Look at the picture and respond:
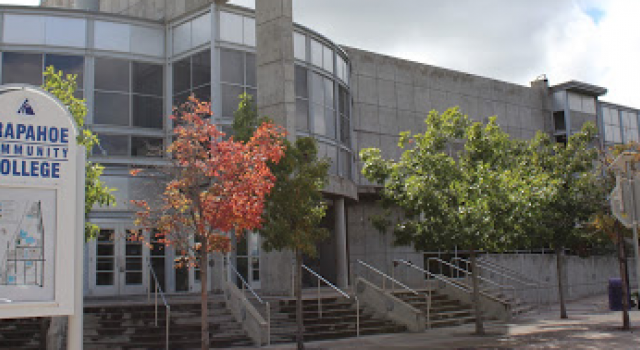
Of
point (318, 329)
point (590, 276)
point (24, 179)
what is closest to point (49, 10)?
point (318, 329)

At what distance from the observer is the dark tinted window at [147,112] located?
23.7 m

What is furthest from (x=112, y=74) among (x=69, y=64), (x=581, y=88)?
(x=581, y=88)

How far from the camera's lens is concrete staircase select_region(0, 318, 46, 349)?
46.6 feet

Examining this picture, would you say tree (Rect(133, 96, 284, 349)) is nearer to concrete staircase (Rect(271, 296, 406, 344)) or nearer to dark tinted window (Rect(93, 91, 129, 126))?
concrete staircase (Rect(271, 296, 406, 344))

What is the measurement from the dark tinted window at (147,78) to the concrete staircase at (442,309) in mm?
11784

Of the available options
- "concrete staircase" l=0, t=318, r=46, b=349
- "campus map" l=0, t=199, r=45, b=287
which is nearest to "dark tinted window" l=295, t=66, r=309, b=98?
"concrete staircase" l=0, t=318, r=46, b=349

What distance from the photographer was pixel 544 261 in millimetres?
29422

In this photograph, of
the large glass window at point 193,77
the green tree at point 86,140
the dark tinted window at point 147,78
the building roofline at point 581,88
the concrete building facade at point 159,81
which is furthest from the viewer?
the building roofline at point 581,88

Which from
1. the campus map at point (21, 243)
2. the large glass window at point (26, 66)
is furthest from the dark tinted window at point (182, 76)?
the campus map at point (21, 243)

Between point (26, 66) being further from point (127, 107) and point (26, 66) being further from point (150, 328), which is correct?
point (150, 328)

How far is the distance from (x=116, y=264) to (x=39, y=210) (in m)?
15.5

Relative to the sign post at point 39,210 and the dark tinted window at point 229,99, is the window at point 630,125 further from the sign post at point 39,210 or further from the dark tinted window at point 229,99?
the sign post at point 39,210

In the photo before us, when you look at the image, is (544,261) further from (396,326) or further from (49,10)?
(49,10)

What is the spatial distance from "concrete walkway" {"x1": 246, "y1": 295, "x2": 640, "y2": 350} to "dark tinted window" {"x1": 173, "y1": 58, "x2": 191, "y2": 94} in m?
11.9
